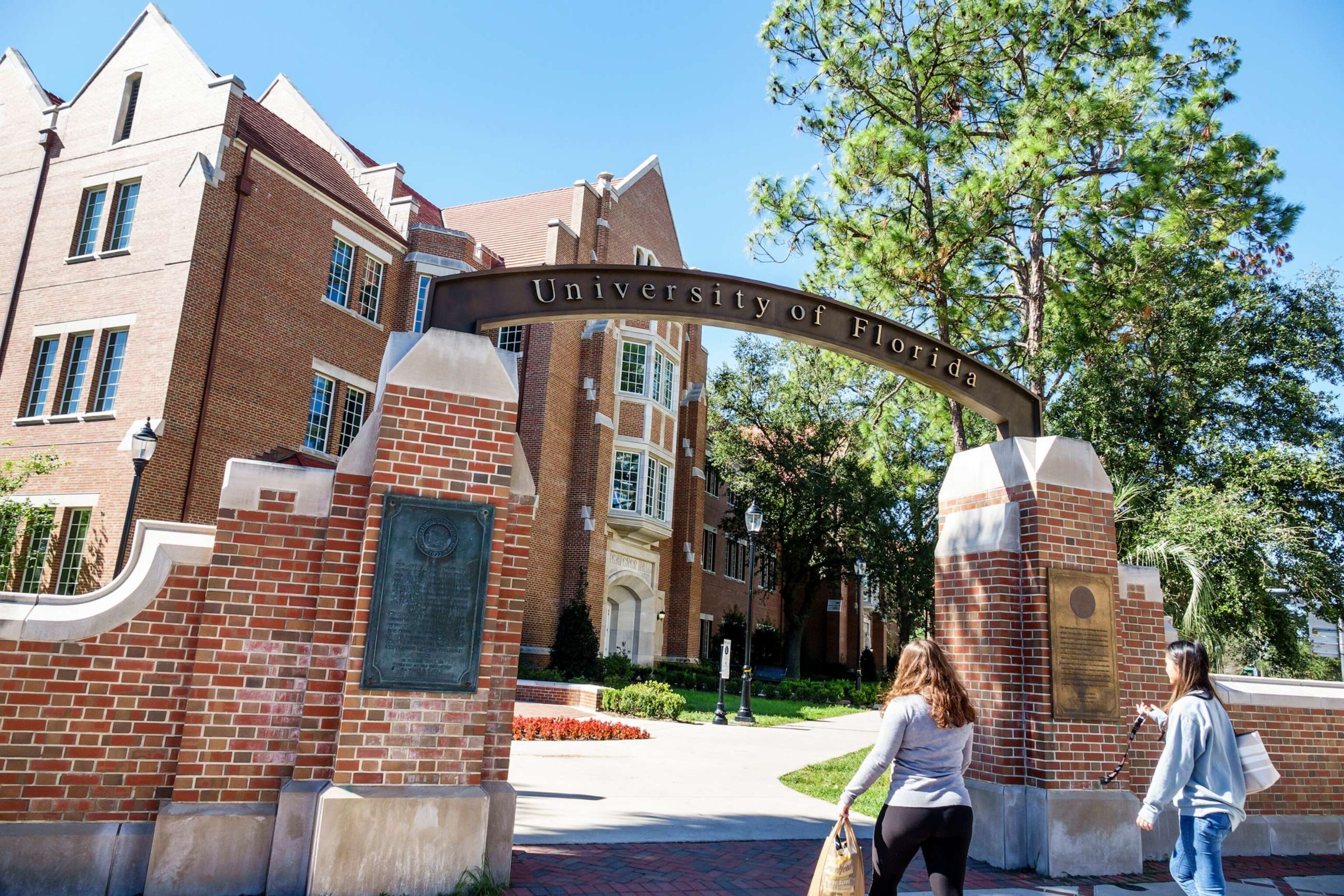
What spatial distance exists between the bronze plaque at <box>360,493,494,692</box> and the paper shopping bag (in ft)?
7.75

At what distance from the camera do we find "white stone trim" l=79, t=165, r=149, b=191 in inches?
727

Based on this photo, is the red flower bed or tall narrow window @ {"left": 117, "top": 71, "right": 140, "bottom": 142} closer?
the red flower bed

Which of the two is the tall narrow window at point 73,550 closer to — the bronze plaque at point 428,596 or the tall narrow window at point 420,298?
the tall narrow window at point 420,298

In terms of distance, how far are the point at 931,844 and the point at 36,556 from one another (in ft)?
60.7

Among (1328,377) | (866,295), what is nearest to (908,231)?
(866,295)

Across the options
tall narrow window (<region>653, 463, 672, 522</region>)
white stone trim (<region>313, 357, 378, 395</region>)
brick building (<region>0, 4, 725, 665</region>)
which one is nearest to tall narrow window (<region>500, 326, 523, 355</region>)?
brick building (<region>0, 4, 725, 665</region>)

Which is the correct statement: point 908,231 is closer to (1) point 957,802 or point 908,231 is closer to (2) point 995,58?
(2) point 995,58

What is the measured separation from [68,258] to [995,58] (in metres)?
18.9

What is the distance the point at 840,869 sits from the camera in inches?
144

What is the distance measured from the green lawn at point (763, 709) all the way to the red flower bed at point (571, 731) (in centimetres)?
355

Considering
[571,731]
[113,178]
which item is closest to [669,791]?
[571,731]

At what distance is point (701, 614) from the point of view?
1468 inches

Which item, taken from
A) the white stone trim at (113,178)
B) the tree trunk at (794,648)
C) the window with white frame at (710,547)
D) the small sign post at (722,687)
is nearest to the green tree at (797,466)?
the tree trunk at (794,648)

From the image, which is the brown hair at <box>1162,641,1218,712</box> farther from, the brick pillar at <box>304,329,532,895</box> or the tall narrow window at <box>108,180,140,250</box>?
the tall narrow window at <box>108,180,140,250</box>
